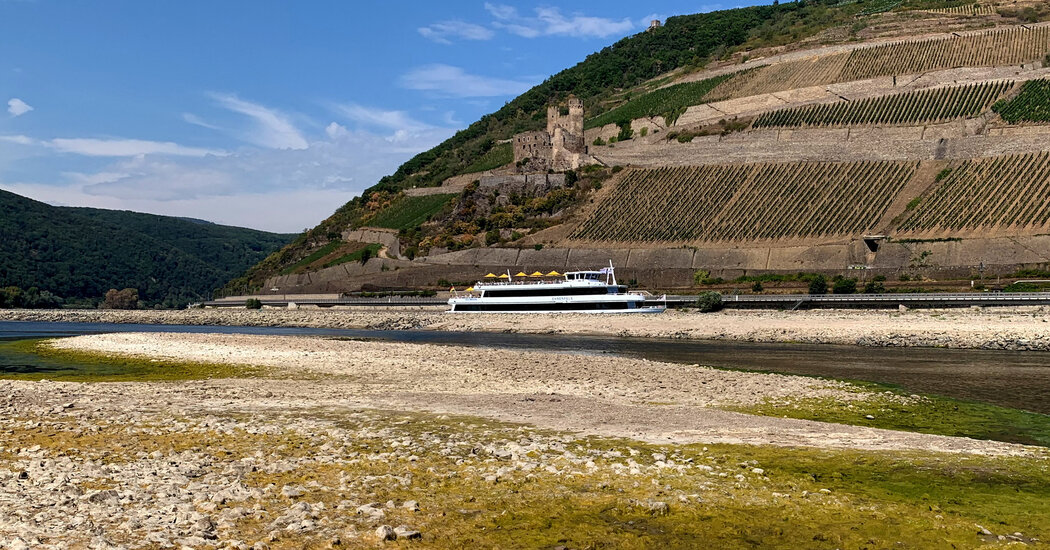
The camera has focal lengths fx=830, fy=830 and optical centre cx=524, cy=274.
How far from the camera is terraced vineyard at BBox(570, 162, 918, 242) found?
3004 inches

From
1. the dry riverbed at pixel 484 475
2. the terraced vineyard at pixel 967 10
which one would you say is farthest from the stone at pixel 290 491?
the terraced vineyard at pixel 967 10

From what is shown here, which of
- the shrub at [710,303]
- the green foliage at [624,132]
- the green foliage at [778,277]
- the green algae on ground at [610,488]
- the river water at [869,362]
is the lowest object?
the river water at [869,362]

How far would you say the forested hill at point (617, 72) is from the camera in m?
123

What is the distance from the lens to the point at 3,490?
9891 millimetres

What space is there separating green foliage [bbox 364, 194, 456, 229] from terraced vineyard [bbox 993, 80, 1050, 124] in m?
62.8

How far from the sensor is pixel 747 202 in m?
82.7

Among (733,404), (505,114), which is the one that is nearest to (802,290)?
(733,404)

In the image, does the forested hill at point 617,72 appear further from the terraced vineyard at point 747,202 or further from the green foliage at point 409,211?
the terraced vineyard at point 747,202

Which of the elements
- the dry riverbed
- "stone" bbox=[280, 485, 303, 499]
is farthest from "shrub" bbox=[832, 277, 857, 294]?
"stone" bbox=[280, 485, 303, 499]

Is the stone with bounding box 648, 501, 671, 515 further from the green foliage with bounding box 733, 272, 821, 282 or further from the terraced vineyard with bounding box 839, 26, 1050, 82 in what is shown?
the terraced vineyard with bounding box 839, 26, 1050, 82

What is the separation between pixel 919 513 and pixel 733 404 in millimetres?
9788

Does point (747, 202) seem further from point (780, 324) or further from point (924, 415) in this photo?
point (924, 415)

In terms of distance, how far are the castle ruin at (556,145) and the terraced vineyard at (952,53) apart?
3201 cm

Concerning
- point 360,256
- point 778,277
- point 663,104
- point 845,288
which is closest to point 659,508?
point 845,288
